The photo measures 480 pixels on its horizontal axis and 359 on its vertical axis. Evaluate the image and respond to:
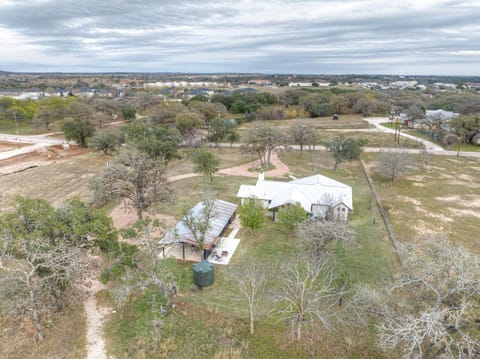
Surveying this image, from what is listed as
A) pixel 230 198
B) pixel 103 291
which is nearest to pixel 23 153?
pixel 230 198

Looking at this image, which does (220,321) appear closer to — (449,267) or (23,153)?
(449,267)

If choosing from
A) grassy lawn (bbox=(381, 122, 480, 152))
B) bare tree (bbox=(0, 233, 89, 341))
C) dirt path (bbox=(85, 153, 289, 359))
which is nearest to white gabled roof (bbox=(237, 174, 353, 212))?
dirt path (bbox=(85, 153, 289, 359))

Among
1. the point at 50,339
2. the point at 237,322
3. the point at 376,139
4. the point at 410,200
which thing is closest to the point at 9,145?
the point at 50,339

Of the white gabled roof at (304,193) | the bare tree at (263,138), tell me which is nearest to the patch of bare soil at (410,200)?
the white gabled roof at (304,193)

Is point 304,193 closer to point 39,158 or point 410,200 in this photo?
point 410,200

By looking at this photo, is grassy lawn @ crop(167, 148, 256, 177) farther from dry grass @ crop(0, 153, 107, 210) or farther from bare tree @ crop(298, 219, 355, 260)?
bare tree @ crop(298, 219, 355, 260)
